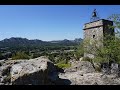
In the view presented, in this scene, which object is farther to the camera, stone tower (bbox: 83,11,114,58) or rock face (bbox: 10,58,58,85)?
stone tower (bbox: 83,11,114,58)

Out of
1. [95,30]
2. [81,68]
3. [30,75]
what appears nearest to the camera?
[30,75]

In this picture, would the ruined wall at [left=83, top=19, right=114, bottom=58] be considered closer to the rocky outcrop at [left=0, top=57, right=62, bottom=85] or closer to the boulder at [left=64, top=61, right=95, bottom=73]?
the boulder at [left=64, top=61, right=95, bottom=73]

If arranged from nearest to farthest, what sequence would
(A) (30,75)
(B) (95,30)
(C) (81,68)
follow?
(A) (30,75)
(C) (81,68)
(B) (95,30)

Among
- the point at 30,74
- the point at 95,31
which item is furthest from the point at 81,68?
the point at 95,31

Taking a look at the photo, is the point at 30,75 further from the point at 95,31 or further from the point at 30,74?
the point at 95,31

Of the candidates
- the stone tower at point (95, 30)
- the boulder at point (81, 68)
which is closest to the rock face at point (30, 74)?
the boulder at point (81, 68)

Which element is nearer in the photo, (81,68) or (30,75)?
(30,75)

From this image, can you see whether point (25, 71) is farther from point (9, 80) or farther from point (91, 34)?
point (91, 34)

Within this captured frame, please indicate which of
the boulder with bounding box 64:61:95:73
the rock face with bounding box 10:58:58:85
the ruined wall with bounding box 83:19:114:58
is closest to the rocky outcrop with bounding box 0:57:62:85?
the rock face with bounding box 10:58:58:85

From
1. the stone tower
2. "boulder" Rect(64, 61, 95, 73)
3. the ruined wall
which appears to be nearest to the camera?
"boulder" Rect(64, 61, 95, 73)

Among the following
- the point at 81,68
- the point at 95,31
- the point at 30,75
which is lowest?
the point at 81,68

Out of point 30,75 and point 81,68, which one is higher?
point 30,75
